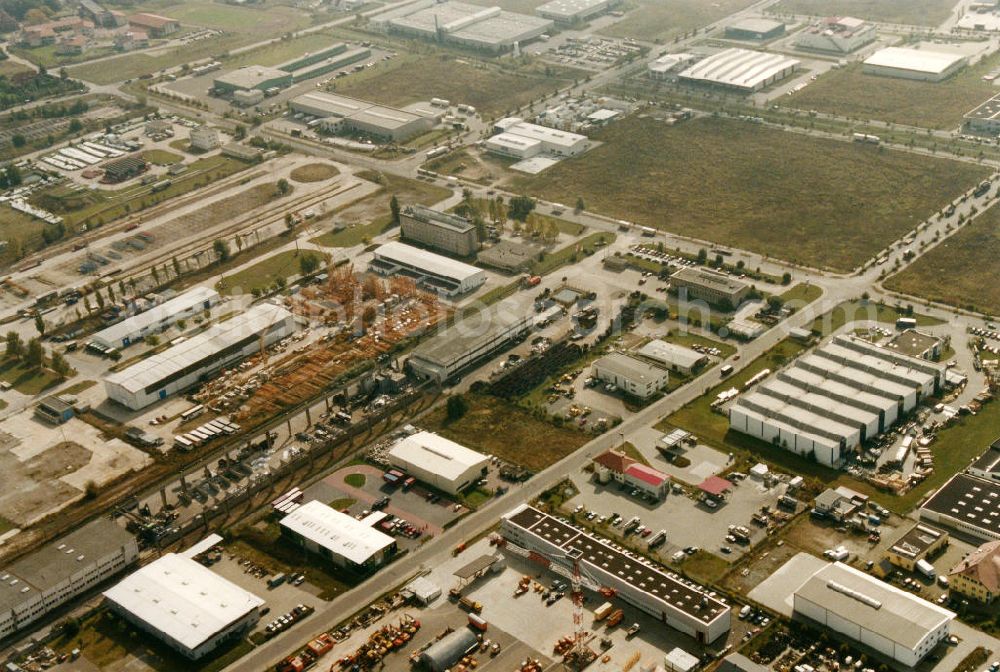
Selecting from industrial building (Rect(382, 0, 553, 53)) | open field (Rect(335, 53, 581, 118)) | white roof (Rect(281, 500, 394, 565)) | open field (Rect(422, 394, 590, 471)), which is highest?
industrial building (Rect(382, 0, 553, 53))

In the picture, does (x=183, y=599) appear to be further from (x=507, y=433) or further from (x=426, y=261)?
(x=426, y=261)

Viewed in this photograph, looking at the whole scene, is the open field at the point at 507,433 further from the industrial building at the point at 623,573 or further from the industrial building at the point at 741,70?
the industrial building at the point at 741,70

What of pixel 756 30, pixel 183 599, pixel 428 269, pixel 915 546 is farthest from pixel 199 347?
pixel 756 30

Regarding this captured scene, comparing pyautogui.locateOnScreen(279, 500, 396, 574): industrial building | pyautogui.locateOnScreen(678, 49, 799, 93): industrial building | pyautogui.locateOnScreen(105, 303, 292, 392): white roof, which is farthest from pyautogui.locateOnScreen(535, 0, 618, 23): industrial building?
pyautogui.locateOnScreen(279, 500, 396, 574): industrial building

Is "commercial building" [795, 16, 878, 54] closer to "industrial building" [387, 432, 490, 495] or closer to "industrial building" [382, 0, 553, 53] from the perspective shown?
"industrial building" [382, 0, 553, 53]

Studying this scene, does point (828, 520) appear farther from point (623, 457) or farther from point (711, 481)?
point (623, 457)
